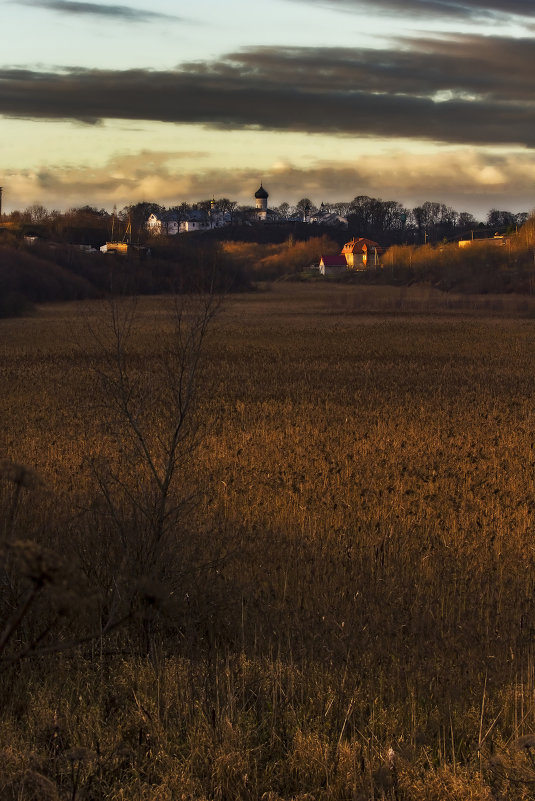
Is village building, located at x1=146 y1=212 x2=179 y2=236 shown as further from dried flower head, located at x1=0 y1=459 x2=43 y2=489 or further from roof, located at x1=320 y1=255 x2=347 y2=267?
dried flower head, located at x1=0 y1=459 x2=43 y2=489

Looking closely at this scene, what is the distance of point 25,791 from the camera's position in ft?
14.4

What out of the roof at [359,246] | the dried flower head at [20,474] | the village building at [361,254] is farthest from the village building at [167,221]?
the dried flower head at [20,474]

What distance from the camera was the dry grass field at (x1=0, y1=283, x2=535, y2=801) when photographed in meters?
4.82

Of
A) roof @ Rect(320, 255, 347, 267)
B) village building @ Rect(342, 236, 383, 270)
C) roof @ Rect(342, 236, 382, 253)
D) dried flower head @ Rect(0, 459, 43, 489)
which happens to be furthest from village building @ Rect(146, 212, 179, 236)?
dried flower head @ Rect(0, 459, 43, 489)

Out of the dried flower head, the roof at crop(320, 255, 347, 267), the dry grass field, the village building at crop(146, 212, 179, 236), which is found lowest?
the dry grass field

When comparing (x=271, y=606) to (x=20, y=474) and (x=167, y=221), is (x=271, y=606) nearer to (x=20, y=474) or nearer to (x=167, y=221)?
(x=20, y=474)

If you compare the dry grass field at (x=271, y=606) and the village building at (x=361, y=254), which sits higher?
the village building at (x=361, y=254)

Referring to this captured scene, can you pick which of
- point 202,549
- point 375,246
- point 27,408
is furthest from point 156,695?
point 375,246

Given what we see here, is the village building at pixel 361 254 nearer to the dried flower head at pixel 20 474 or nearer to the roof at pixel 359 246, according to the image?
the roof at pixel 359 246

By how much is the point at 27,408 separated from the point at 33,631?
16.5m

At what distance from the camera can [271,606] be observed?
844cm

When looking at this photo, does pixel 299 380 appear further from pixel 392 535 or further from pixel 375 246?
pixel 375 246

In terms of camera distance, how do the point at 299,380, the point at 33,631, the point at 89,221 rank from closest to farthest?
the point at 33,631
the point at 299,380
the point at 89,221

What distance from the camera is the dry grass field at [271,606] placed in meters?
4.82
